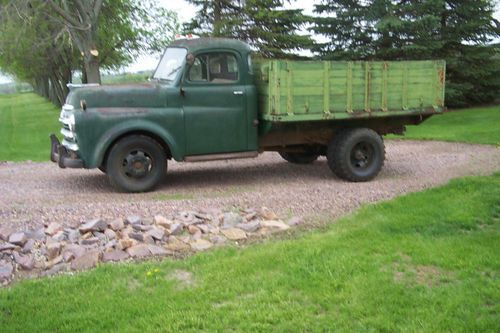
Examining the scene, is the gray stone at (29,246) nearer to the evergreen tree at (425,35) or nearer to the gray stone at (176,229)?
the gray stone at (176,229)

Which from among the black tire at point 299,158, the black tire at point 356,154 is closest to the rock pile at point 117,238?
the black tire at point 356,154

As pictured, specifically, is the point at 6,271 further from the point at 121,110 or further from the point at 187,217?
the point at 121,110

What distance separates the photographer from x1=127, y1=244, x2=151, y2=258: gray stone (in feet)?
18.4

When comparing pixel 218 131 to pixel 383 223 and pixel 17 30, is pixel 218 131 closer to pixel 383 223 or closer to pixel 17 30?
pixel 383 223

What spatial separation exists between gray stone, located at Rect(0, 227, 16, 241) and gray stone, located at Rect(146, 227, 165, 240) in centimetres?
132

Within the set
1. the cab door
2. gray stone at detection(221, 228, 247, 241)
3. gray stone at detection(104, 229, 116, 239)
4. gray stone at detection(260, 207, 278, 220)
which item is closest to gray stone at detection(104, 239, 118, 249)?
gray stone at detection(104, 229, 116, 239)

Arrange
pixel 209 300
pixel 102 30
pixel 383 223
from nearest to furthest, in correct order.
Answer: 1. pixel 209 300
2. pixel 383 223
3. pixel 102 30

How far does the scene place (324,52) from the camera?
23188 mm

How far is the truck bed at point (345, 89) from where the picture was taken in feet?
28.9

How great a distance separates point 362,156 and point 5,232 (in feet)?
18.9

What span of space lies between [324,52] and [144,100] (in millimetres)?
15533

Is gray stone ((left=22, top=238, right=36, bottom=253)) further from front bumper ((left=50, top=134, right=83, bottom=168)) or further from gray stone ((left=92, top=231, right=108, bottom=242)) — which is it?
front bumper ((left=50, top=134, right=83, bottom=168))

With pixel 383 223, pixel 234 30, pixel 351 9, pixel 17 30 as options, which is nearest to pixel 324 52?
pixel 351 9

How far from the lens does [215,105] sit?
8930 millimetres
